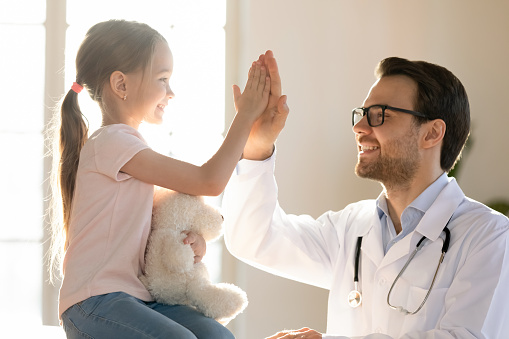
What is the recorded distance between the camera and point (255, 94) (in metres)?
1.96

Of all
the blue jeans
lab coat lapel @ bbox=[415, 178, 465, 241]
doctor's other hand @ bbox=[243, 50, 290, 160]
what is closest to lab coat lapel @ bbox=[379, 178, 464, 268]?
lab coat lapel @ bbox=[415, 178, 465, 241]

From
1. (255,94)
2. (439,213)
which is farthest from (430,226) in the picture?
(255,94)

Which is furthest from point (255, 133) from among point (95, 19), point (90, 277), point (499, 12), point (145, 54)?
point (499, 12)

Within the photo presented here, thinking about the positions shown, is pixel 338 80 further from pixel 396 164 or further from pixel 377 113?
pixel 396 164

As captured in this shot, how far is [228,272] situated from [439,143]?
2022mm

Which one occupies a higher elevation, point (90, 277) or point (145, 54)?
point (145, 54)

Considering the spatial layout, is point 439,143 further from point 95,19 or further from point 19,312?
point 19,312

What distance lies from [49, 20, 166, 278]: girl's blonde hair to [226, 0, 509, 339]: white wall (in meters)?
2.16

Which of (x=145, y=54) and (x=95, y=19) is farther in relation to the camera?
(x=95, y=19)

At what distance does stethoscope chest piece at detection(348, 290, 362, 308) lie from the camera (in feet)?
7.45

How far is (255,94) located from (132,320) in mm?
746

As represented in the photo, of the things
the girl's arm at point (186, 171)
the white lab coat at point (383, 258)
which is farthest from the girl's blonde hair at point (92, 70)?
the white lab coat at point (383, 258)

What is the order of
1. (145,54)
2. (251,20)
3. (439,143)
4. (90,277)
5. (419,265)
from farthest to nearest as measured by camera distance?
(251,20) → (439,143) → (419,265) → (145,54) → (90,277)

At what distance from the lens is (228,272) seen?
161 inches
